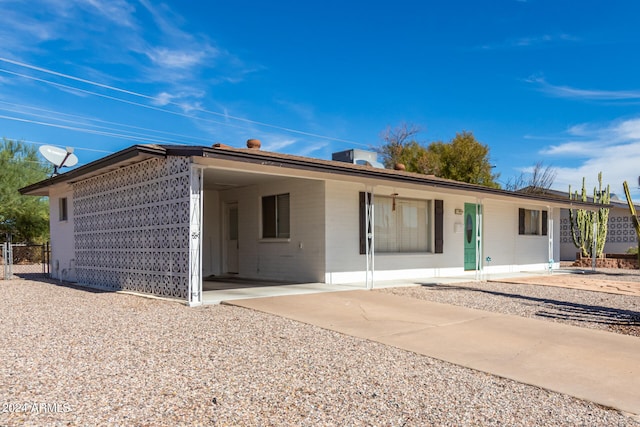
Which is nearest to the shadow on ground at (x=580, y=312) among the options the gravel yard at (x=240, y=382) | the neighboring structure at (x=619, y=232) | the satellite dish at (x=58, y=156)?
the gravel yard at (x=240, y=382)

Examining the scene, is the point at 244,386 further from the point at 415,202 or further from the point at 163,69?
the point at 163,69

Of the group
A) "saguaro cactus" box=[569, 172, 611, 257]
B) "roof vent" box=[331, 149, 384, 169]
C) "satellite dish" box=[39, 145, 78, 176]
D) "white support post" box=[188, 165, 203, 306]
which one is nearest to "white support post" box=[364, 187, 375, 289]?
"white support post" box=[188, 165, 203, 306]

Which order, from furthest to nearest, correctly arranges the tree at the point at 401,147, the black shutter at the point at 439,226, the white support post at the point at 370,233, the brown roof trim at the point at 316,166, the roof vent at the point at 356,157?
the tree at the point at 401,147 < the roof vent at the point at 356,157 < the black shutter at the point at 439,226 < the white support post at the point at 370,233 < the brown roof trim at the point at 316,166

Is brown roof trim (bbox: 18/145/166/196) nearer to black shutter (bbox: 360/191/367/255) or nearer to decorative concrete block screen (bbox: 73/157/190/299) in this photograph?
decorative concrete block screen (bbox: 73/157/190/299)

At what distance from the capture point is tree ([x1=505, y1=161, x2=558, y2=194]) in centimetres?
3759

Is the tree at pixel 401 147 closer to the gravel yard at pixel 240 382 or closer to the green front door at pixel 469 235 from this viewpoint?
the green front door at pixel 469 235

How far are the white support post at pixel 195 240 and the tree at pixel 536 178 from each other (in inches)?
1295

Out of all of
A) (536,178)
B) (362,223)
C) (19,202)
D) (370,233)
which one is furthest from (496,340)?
(536,178)

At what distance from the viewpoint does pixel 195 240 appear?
8891mm

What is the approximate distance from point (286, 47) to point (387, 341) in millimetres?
21005

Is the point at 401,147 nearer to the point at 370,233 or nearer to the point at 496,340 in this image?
the point at 370,233

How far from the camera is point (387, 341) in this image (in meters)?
6.22

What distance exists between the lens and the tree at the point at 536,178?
37594 mm

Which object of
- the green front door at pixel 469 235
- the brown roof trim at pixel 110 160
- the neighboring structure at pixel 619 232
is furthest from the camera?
the neighboring structure at pixel 619 232
